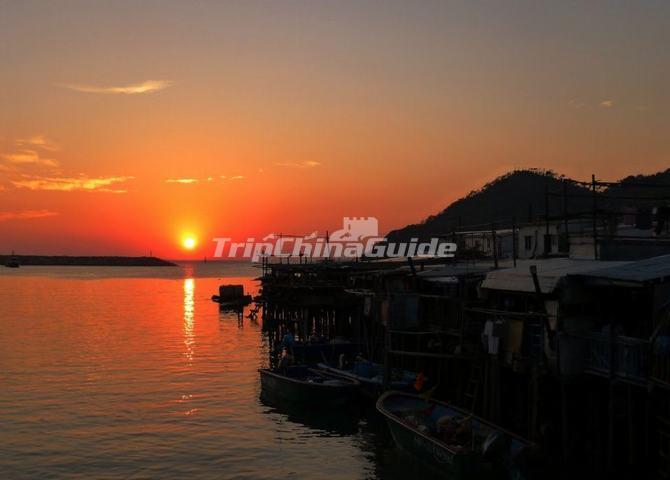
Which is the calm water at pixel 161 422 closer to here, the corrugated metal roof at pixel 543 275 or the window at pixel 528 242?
the corrugated metal roof at pixel 543 275

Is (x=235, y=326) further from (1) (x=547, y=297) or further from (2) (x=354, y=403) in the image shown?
(1) (x=547, y=297)

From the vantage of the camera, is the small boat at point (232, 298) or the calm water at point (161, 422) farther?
the small boat at point (232, 298)

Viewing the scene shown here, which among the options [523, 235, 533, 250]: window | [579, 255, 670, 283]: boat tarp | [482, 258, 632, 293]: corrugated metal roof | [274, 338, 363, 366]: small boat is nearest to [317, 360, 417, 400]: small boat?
[274, 338, 363, 366]: small boat

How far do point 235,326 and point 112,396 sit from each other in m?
31.4

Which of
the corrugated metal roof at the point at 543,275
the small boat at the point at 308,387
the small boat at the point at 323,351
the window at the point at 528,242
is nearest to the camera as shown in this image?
the corrugated metal roof at the point at 543,275

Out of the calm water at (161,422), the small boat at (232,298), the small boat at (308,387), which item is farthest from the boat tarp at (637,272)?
the small boat at (232,298)

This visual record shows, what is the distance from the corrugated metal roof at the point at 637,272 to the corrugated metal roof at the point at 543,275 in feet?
0.72

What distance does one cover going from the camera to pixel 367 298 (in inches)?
1181

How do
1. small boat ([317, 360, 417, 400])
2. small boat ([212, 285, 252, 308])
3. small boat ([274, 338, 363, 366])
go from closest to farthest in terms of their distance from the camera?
small boat ([317, 360, 417, 400])
small boat ([274, 338, 363, 366])
small boat ([212, 285, 252, 308])

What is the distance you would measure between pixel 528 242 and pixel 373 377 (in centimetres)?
1895

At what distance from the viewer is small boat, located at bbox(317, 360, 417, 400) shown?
945 inches

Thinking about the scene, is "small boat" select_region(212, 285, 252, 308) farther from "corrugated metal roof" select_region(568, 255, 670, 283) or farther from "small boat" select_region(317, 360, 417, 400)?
"corrugated metal roof" select_region(568, 255, 670, 283)

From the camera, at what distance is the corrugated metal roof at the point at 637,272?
1593 centimetres

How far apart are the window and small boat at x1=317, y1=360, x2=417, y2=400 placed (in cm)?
1773
